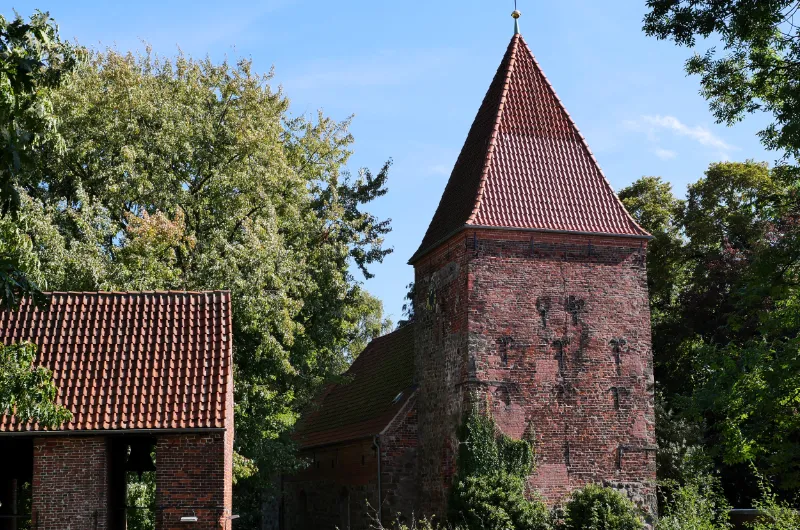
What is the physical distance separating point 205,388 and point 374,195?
15726 millimetres

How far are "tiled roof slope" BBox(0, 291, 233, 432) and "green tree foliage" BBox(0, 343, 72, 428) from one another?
3012mm

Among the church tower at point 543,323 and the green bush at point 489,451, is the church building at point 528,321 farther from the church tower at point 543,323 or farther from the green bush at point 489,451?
the green bush at point 489,451

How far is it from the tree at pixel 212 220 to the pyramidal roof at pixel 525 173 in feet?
11.8

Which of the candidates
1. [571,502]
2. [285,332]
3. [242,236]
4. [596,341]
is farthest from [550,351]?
[242,236]

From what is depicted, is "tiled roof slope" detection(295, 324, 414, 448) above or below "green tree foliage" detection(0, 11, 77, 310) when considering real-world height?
below

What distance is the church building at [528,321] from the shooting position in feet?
69.2

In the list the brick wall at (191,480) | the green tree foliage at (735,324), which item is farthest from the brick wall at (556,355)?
the brick wall at (191,480)

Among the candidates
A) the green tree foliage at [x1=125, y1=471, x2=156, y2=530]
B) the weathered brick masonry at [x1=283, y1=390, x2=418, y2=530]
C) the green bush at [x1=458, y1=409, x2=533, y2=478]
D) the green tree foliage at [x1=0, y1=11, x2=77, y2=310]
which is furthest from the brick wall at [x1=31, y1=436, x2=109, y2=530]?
the green bush at [x1=458, y1=409, x2=533, y2=478]

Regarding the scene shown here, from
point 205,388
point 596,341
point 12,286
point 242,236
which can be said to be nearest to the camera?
point 12,286

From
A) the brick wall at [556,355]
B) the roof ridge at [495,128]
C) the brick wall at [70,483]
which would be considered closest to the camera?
the brick wall at [70,483]

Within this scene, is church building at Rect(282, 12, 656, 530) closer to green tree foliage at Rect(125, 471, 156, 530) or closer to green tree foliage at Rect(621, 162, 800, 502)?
green tree foliage at Rect(621, 162, 800, 502)

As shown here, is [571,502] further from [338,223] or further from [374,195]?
[374,195]

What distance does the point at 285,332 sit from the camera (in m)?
22.5

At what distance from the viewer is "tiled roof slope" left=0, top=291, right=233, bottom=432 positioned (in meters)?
15.4
